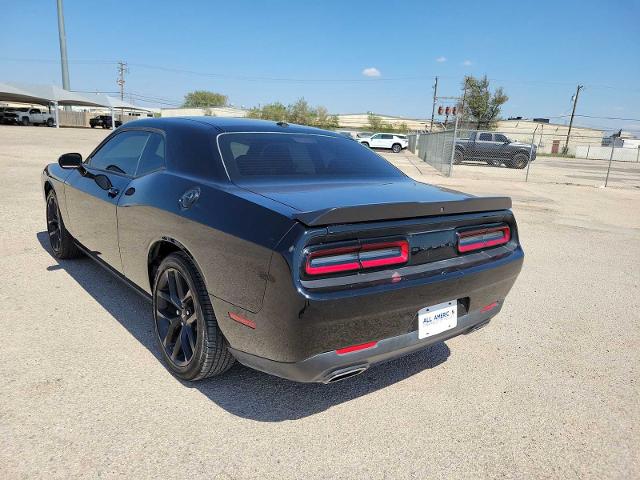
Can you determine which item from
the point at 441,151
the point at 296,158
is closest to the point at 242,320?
the point at 296,158

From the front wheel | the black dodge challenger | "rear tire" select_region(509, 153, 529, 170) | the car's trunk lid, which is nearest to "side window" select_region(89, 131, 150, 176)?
the black dodge challenger

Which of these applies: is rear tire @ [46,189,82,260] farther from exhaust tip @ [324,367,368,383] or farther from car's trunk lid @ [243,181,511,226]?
exhaust tip @ [324,367,368,383]

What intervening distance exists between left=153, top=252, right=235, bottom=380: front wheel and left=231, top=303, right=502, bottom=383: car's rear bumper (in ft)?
0.68

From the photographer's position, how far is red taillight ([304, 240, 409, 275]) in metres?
1.96

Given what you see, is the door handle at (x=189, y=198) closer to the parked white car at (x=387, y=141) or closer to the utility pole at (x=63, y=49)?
the parked white car at (x=387, y=141)

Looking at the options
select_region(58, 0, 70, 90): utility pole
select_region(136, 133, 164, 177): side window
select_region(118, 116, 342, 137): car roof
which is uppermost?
select_region(58, 0, 70, 90): utility pole

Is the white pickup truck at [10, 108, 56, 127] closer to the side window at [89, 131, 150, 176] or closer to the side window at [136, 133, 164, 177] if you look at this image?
the side window at [89, 131, 150, 176]

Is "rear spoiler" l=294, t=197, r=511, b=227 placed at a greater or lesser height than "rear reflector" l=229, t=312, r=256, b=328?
greater

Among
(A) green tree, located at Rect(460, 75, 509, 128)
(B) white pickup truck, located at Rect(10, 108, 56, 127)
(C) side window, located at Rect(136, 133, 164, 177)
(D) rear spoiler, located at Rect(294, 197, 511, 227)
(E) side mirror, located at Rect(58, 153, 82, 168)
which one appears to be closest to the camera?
(D) rear spoiler, located at Rect(294, 197, 511, 227)

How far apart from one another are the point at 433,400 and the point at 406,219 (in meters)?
1.09

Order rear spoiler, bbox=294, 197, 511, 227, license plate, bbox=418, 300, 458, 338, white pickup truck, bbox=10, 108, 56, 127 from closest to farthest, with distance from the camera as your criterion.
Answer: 1. rear spoiler, bbox=294, 197, 511, 227
2. license plate, bbox=418, 300, 458, 338
3. white pickup truck, bbox=10, 108, 56, 127

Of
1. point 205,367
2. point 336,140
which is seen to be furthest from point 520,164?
point 205,367

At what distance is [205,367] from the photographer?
96.3 inches

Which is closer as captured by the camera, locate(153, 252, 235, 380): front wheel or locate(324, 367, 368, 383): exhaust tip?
locate(324, 367, 368, 383): exhaust tip
